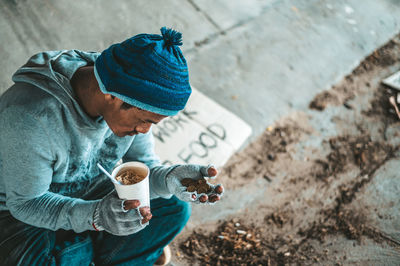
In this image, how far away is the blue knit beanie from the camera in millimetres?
1186

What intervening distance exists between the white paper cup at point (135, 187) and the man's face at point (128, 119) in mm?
151

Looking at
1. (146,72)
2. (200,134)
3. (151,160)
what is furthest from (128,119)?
(200,134)

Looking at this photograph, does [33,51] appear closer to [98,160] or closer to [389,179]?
[98,160]

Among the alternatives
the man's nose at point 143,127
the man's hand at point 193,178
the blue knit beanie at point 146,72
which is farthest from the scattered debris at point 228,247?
the blue knit beanie at point 146,72

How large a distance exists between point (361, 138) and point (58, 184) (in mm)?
2801

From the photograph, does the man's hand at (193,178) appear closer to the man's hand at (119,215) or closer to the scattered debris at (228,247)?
the man's hand at (119,215)

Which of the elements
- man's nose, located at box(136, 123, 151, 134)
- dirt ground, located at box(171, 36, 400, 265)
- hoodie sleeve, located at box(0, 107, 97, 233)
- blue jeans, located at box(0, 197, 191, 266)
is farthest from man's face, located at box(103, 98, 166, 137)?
dirt ground, located at box(171, 36, 400, 265)

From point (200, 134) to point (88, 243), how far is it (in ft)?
5.03

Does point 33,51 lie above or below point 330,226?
above

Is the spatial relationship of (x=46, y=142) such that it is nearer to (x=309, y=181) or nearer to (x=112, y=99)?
(x=112, y=99)

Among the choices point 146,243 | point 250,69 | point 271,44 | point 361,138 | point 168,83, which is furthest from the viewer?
point 271,44

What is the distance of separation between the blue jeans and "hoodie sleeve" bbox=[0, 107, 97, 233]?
11 centimetres

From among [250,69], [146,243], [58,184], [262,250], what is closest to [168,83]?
[58,184]

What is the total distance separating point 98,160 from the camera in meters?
1.63
